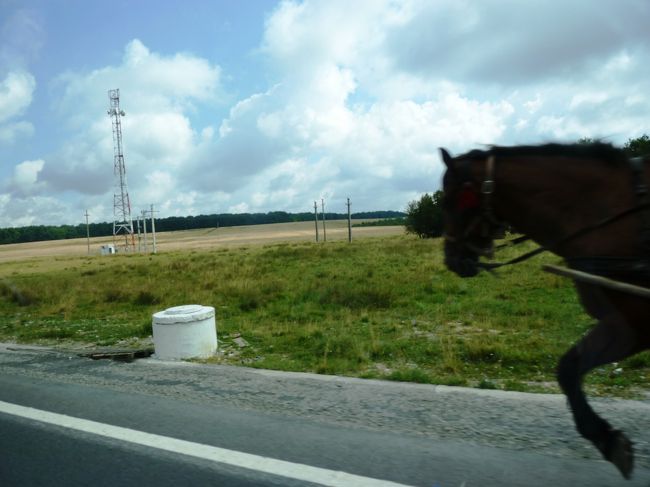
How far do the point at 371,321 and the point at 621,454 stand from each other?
7.26 meters

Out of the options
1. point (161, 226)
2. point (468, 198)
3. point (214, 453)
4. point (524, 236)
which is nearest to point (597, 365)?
point (524, 236)

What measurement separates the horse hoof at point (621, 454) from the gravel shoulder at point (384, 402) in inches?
30.1

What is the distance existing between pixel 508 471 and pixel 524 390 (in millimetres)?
2079

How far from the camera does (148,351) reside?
7.87 m

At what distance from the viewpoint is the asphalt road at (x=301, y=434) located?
138 inches

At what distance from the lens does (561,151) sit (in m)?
3.33

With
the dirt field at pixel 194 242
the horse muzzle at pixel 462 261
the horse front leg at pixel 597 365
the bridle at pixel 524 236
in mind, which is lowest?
the dirt field at pixel 194 242

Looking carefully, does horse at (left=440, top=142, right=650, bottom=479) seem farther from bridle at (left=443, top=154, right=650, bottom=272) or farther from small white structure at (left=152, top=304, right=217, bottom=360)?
small white structure at (left=152, top=304, right=217, bottom=360)

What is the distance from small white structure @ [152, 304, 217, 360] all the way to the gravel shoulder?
Result: 13.2 inches

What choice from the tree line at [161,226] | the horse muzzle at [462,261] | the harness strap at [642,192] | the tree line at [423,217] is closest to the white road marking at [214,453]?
the horse muzzle at [462,261]

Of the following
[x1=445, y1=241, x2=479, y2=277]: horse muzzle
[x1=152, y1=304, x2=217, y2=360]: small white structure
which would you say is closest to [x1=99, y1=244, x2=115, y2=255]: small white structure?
[x1=152, y1=304, x2=217, y2=360]: small white structure

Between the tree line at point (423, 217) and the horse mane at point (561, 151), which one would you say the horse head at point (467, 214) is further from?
the tree line at point (423, 217)

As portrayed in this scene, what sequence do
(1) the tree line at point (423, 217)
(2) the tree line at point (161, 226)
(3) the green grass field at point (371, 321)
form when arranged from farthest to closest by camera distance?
(2) the tree line at point (161, 226)
(1) the tree line at point (423, 217)
(3) the green grass field at point (371, 321)

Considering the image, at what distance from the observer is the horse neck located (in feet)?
10.0
